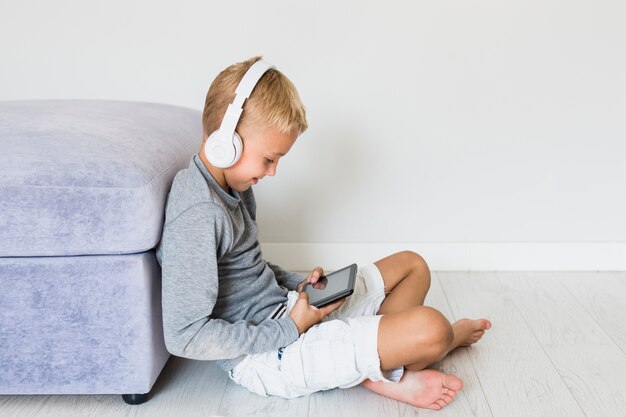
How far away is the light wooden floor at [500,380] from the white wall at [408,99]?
0.30 metres

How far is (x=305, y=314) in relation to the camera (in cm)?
132

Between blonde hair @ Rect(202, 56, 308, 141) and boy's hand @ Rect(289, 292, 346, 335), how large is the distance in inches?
12.6

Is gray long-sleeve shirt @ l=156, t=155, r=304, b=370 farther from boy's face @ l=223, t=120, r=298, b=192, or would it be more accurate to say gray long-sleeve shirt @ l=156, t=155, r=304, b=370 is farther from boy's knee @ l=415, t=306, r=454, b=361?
boy's knee @ l=415, t=306, r=454, b=361

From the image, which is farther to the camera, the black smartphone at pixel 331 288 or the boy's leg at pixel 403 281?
the boy's leg at pixel 403 281

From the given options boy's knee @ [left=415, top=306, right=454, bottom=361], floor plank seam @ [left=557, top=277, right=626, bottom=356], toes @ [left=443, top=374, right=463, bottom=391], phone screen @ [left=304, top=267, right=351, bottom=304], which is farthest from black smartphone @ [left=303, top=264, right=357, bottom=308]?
floor plank seam @ [left=557, top=277, right=626, bottom=356]

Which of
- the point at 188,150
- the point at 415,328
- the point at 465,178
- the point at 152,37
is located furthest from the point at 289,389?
the point at 152,37

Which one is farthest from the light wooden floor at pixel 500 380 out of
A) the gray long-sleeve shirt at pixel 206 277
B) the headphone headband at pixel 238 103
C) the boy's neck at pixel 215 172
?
the headphone headband at pixel 238 103

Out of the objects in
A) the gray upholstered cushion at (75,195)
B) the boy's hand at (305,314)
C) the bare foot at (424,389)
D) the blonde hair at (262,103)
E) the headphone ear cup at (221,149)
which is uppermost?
the blonde hair at (262,103)

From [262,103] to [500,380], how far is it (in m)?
0.75

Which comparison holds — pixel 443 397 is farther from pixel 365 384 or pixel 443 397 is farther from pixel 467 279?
pixel 467 279

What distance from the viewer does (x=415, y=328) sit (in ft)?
4.23

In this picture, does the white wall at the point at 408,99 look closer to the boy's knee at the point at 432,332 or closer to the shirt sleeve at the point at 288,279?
the shirt sleeve at the point at 288,279

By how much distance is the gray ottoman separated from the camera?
1200 mm

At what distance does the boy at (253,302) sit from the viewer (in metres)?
1.21
